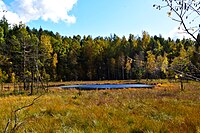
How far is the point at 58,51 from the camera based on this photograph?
9231 centimetres

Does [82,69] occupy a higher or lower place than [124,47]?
lower

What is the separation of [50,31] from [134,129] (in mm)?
123853

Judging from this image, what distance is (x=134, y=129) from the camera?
7109 millimetres

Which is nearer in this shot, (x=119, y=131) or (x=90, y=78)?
(x=119, y=131)

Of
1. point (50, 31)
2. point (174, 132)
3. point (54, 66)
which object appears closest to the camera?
point (174, 132)

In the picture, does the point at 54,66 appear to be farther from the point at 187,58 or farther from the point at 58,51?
the point at 187,58

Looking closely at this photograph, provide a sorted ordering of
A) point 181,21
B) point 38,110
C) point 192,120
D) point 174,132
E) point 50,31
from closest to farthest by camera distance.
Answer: point 181,21, point 174,132, point 192,120, point 38,110, point 50,31

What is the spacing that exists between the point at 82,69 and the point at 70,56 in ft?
20.1

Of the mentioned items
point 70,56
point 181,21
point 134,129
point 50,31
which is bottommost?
point 134,129

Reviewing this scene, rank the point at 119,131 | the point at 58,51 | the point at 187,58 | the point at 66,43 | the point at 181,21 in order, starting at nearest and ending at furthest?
the point at 181,21
the point at 187,58
the point at 119,131
the point at 58,51
the point at 66,43

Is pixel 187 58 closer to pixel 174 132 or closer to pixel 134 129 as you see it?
pixel 174 132

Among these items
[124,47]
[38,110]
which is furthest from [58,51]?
[38,110]

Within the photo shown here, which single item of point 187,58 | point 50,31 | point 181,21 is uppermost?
point 50,31

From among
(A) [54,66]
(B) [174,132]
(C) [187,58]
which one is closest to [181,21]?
(C) [187,58]
